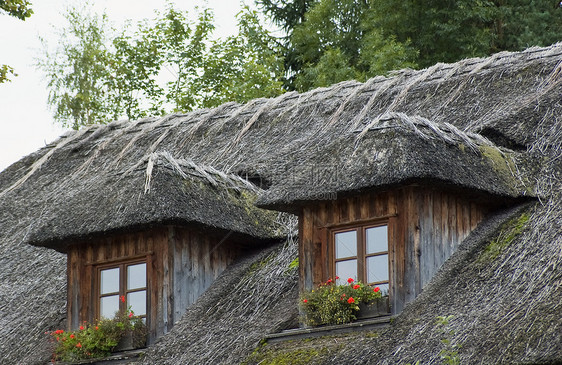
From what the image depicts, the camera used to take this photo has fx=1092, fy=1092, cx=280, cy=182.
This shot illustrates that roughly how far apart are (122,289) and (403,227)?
11.0 feet

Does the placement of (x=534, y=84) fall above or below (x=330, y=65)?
below

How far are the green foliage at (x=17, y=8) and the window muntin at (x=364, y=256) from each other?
315 inches

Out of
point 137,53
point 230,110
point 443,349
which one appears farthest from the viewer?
point 137,53

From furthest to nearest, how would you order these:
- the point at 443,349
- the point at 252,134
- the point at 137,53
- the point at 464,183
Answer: the point at 137,53 < the point at 252,134 < the point at 464,183 < the point at 443,349

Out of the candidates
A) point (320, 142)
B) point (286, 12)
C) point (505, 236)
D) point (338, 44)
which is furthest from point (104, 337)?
point (286, 12)

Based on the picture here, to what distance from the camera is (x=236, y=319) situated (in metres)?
10.5

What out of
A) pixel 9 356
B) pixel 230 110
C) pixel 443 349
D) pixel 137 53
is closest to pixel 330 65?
pixel 137 53

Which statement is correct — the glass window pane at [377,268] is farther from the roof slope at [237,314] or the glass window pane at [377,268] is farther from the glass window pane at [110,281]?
the glass window pane at [110,281]

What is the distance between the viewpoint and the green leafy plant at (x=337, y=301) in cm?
957

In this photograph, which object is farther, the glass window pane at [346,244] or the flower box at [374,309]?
the glass window pane at [346,244]

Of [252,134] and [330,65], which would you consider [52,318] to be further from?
[330,65]

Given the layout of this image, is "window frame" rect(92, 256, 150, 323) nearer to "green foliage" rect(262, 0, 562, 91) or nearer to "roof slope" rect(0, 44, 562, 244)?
"roof slope" rect(0, 44, 562, 244)

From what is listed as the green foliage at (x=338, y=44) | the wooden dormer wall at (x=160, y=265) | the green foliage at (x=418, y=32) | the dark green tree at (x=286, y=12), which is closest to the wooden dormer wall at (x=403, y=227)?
the wooden dormer wall at (x=160, y=265)

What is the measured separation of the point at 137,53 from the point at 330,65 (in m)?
6.70
